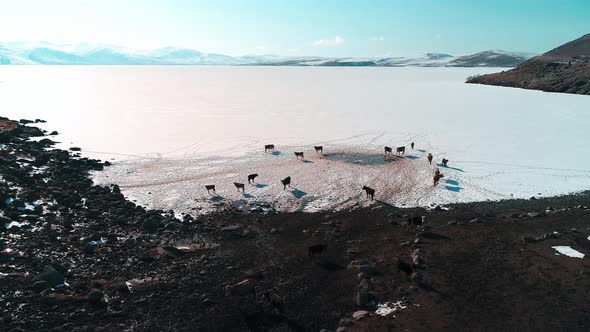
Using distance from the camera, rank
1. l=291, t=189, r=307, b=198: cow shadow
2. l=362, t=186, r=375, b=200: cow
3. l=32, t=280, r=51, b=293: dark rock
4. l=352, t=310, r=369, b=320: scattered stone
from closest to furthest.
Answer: l=352, t=310, r=369, b=320: scattered stone → l=32, t=280, r=51, b=293: dark rock → l=362, t=186, r=375, b=200: cow → l=291, t=189, r=307, b=198: cow shadow

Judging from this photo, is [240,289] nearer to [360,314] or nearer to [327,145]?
[360,314]

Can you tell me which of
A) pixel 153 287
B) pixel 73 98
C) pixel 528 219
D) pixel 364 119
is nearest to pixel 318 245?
pixel 153 287

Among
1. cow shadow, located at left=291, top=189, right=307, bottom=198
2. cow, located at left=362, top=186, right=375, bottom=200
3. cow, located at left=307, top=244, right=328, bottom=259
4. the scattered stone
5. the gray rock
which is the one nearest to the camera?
Result: the scattered stone

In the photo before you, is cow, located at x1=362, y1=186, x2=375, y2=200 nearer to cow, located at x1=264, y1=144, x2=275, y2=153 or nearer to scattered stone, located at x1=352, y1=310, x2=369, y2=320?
scattered stone, located at x1=352, y1=310, x2=369, y2=320

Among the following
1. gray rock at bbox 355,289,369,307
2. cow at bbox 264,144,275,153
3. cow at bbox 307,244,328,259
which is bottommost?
gray rock at bbox 355,289,369,307

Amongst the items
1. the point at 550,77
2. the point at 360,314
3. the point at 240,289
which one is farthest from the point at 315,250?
the point at 550,77

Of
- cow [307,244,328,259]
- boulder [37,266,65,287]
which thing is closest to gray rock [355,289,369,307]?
cow [307,244,328,259]

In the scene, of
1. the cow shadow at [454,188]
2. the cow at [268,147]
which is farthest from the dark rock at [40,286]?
the cow at [268,147]
